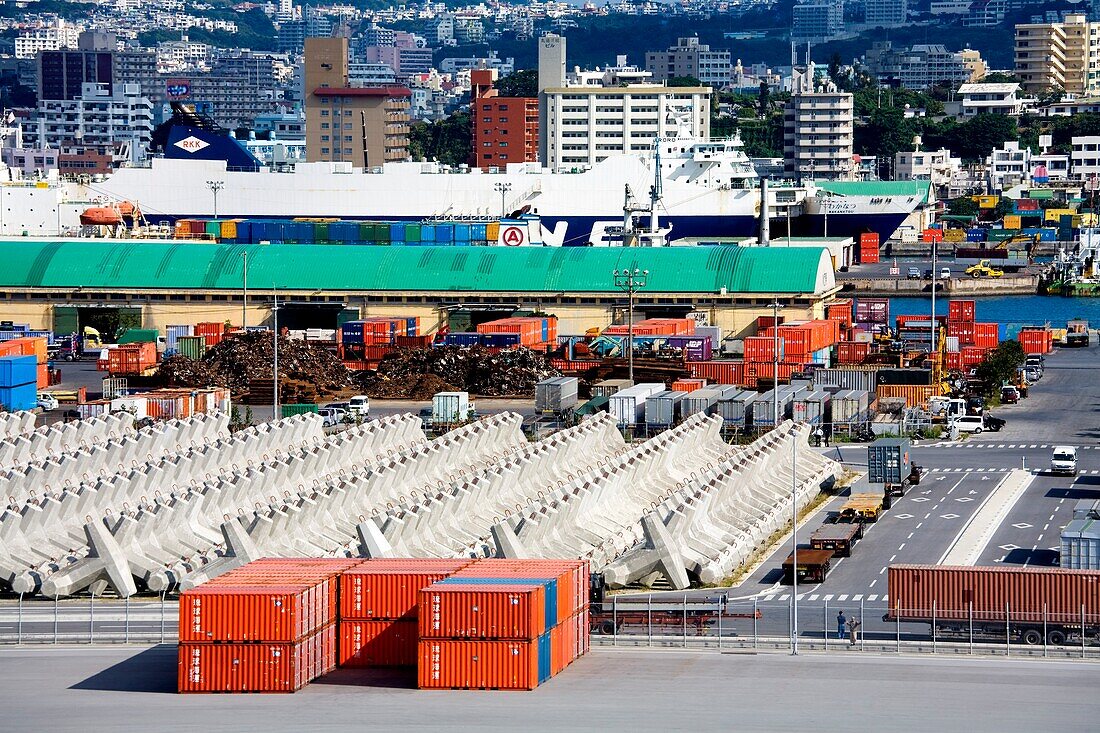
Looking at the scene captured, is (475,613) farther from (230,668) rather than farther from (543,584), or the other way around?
(230,668)

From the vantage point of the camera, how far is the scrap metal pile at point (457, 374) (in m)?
78.2

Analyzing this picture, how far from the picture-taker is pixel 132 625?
40.7 m

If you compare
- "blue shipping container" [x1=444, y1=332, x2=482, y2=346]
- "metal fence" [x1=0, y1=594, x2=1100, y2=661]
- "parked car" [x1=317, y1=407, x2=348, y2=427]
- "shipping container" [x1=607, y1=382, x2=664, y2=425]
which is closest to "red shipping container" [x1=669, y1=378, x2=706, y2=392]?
"shipping container" [x1=607, y1=382, x2=664, y2=425]

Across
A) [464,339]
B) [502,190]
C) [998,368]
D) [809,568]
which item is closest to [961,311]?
[998,368]

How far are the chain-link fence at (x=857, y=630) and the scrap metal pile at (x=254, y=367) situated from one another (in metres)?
38.8

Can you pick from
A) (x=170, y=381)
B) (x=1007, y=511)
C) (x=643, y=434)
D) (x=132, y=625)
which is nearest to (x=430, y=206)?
(x=170, y=381)

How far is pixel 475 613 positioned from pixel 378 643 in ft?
7.93

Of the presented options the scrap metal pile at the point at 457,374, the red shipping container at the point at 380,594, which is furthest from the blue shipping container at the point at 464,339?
the red shipping container at the point at 380,594

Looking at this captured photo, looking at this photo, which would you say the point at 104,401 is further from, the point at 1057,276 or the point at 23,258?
the point at 1057,276

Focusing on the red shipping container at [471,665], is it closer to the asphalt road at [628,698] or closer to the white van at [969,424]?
the asphalt road at [628,698]

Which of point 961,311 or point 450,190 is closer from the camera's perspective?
point 961,311

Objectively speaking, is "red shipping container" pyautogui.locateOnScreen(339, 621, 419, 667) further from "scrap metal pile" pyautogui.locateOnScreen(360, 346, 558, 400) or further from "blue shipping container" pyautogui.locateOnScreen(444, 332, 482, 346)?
"blue shipping container" pyautogui.locateOnScreen(444, 332, 482, 346)

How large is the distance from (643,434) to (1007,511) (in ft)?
58.6

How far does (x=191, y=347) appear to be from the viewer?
8525cm
